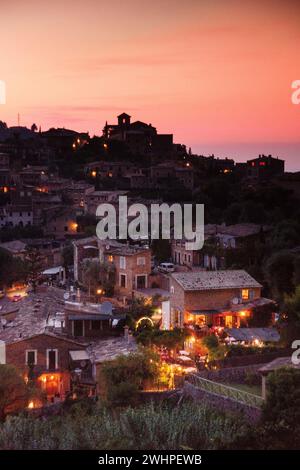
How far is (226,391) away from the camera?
662cm

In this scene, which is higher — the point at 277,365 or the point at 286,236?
the point at 286,236

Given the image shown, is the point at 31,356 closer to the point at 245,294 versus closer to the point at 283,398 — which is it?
the point at 245,294

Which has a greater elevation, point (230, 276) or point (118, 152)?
point (118, 152)

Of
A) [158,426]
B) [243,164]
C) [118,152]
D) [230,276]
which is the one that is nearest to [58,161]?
[118,152]

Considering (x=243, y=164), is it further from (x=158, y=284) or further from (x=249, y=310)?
(x=249, y=310)

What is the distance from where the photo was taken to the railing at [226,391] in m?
6.25

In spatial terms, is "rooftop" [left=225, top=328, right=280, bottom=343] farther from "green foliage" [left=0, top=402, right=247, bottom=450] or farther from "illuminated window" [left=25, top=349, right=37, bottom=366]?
"green foliage" [left=0, top=402, right=247, bottom=450]

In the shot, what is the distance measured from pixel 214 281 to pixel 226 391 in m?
3.75

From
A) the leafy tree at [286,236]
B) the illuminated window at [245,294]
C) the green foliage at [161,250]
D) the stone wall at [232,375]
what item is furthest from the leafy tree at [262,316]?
the green foliage at [161,250]

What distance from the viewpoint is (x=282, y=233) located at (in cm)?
1283

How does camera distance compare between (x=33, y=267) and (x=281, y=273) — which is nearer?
(x=281, y=273)

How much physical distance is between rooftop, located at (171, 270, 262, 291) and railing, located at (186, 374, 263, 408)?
299cm

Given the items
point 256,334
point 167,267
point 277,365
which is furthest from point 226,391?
point 167,267
